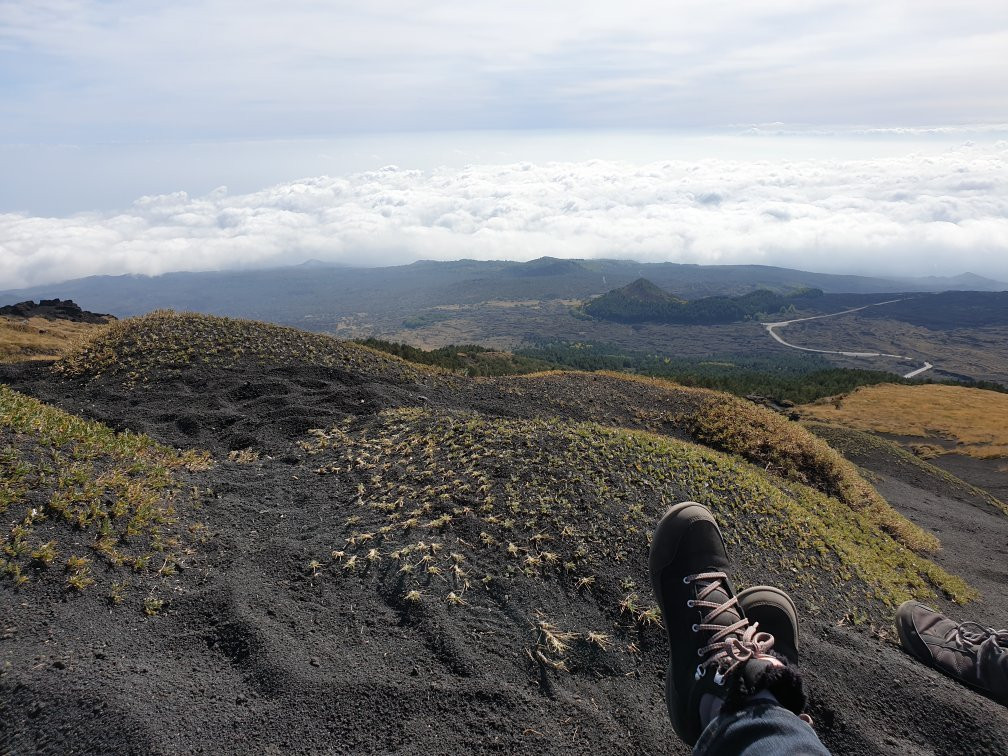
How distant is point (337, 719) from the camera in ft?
17.2

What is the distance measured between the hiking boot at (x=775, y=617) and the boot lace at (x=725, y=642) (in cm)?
15

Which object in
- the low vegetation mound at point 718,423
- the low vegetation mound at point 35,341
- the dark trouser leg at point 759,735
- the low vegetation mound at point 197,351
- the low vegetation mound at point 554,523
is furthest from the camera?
the low vegetation mound at point 35,341

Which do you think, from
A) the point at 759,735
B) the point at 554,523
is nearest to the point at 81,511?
the point at 554,523

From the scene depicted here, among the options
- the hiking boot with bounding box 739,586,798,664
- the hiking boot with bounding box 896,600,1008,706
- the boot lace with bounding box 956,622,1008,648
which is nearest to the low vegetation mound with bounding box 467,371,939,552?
the hiking boot with bounding box 896,600,1008,706

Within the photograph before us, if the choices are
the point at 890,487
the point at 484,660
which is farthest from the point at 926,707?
the point at 890,487

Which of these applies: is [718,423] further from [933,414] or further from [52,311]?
[52,311]

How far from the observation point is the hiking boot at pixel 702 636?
3955 millimetres

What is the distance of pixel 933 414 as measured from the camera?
44969 millimetres

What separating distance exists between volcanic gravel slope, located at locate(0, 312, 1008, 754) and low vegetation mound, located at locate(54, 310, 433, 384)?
149 inches

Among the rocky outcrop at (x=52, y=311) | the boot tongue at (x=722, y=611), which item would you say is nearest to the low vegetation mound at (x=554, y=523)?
the boot tongue at (x=722, y=611)

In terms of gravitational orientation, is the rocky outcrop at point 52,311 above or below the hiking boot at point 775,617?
above

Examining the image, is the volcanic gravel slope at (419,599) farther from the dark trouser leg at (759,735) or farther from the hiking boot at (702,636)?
the dark trouser leg at (759,735)

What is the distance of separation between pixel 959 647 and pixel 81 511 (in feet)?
38.1

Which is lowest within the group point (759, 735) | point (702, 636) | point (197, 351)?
point (702, 636)
